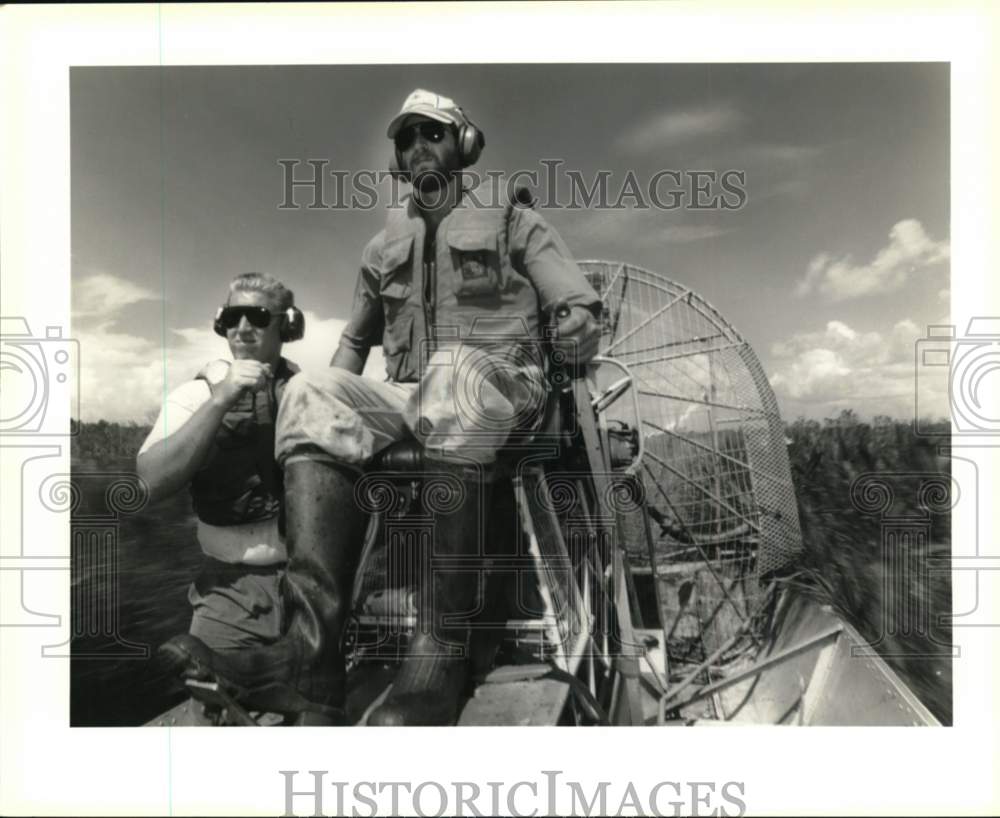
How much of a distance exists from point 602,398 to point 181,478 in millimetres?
1660

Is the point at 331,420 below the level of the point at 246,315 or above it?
below

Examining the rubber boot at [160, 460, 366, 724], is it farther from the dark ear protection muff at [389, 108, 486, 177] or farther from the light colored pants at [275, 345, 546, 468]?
the dark ear protection muff at [389, 108, 486, 177]

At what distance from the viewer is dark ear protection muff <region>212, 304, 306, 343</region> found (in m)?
3.34

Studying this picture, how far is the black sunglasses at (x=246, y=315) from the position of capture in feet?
10.9

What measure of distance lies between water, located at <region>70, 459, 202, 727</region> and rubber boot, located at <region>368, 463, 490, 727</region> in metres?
0.88

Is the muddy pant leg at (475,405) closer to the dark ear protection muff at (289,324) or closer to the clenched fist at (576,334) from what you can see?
the clenched fist at (576,334)

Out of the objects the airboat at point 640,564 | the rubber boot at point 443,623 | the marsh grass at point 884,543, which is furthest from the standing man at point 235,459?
the marsh grass at point 884,543

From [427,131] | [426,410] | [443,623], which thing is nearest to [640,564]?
[443,623]

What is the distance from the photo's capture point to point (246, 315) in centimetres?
334

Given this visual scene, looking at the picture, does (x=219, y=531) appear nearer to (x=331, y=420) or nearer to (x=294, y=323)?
(x=331, y=420)

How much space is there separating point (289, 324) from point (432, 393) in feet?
2.09

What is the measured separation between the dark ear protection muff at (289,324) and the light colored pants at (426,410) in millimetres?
228

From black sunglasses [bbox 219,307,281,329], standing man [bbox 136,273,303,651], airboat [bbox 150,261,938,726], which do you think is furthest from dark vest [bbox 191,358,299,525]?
airboat [bbox 150,261,938,726]

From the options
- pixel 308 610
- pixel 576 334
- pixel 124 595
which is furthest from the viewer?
pixel 124 595
